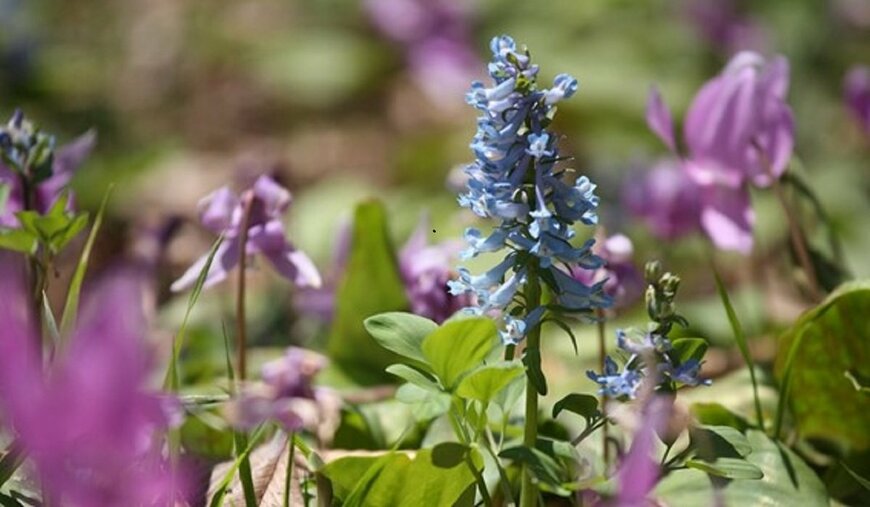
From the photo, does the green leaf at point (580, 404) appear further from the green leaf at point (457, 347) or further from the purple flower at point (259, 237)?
the purple flower at point (259, 237)

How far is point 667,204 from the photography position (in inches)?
96.0

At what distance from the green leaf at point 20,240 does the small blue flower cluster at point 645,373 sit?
1.92 ft

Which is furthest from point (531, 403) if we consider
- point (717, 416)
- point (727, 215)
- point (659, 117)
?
point (727, 215)

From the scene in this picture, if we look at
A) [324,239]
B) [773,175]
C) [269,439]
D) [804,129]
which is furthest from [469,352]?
[804,129]

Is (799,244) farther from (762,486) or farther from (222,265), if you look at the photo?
(222,265)

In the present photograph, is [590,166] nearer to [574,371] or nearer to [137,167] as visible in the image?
[137,167]

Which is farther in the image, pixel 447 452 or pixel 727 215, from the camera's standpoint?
pixel 727 215

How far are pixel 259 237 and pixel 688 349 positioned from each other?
2.07 feet

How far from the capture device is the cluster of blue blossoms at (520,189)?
113 cm

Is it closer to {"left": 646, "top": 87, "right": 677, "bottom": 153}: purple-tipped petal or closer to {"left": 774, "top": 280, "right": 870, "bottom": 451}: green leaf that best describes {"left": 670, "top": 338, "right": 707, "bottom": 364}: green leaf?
{"left": 774, "top": 280, "right": 870, "bottom": 451}: green leaf

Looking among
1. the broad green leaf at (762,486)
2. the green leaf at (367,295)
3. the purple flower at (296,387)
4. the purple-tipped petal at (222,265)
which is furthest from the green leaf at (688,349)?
the green leaf at (367,295)

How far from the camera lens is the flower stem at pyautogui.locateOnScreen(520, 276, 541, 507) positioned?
1.14 m

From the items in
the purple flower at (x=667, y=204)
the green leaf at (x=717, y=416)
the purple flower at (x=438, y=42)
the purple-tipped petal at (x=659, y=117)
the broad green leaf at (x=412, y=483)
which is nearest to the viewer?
the broad green leaf at (x=412, y=483)

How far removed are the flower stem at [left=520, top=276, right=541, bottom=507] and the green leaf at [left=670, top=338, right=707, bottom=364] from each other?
0.12 metres
